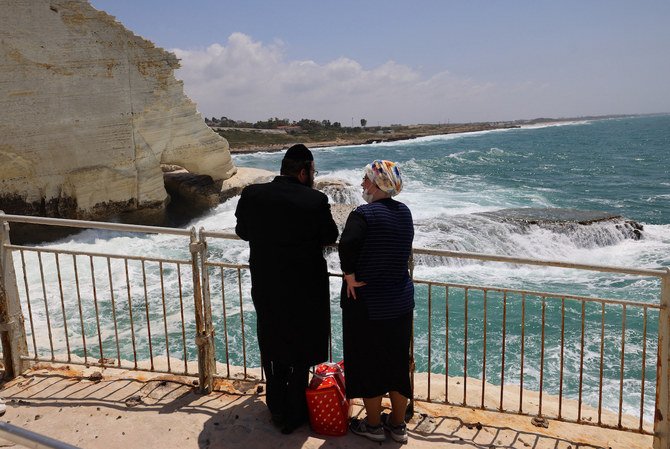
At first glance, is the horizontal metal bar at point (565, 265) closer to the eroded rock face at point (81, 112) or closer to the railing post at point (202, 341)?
the railing post at point (202, 341)

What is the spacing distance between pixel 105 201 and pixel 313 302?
14.2m

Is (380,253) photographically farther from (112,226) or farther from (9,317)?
(9,317)

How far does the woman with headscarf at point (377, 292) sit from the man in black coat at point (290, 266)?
0.23 m

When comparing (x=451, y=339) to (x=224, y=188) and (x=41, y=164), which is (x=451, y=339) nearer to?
(x=41, y=164)

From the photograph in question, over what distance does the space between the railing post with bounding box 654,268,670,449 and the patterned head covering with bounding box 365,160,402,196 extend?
165cm

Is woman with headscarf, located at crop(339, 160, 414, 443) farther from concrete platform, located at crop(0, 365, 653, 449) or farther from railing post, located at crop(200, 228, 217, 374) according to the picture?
railing post, located at crop(200, 228, 217, 374)

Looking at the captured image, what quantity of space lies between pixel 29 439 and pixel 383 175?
215 centimetres

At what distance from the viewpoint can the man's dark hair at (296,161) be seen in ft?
11.1

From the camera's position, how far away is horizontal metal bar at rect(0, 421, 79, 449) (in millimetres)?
1548

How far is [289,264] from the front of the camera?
11.1ft

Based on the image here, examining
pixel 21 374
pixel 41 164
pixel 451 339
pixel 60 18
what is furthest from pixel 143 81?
pixel 21 374

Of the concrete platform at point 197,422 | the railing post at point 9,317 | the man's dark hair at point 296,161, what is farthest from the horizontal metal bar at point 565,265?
the railing post at point 9,317

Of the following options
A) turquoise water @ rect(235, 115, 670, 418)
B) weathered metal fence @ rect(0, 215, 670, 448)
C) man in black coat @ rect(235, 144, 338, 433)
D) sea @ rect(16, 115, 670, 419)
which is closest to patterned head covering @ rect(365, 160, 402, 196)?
man in black coat @ rect(235, 144, 338, 433)

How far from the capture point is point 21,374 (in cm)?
461
